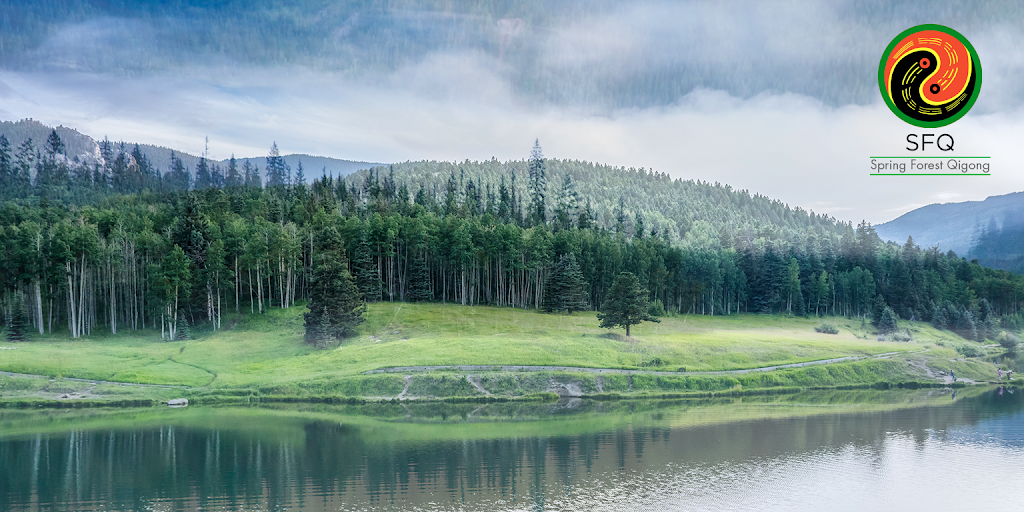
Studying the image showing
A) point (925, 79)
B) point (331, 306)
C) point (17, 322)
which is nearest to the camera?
point (925, 79)

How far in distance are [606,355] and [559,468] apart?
37.5 meters

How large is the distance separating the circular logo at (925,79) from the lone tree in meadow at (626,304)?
134ft

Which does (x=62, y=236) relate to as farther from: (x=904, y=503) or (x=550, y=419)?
(x=904, y=503)

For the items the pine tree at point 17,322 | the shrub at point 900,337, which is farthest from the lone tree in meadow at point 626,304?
the pine tree at point 17,322

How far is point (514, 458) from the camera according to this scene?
45.6 m

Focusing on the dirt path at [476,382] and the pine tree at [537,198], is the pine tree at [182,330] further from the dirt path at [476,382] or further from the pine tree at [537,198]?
the pine tree at [537,198]

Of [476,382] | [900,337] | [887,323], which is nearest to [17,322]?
[476,382]

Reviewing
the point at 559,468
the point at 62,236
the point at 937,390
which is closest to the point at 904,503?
the point at 559,468

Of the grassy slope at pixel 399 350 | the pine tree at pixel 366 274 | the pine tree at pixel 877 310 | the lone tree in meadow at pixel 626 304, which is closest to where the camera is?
the grassy slope at pixel 399 350

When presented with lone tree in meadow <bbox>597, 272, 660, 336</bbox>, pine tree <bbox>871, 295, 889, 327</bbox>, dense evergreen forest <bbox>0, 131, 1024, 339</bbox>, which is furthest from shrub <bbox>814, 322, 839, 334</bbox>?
lone tree in meadow <bbox>597, 272, 660, 336</bbox>

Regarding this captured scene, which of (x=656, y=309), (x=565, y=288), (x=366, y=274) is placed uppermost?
(x=366, y=274)

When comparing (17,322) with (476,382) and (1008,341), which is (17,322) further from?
(1008,341)

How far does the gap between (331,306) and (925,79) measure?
70.4 meters

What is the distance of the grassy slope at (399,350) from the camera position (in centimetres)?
7181
